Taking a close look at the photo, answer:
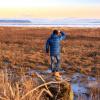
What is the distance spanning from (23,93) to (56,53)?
541cm

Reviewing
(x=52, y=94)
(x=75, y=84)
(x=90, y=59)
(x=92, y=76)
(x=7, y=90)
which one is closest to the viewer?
(x=7, y=90)

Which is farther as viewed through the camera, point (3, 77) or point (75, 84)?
point (75, 84)

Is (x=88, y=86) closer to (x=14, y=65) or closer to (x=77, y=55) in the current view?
(x=14, y=65)

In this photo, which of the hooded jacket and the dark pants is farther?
the dark pants

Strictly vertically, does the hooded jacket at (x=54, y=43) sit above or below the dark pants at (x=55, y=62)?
above

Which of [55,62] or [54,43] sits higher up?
[54,43]

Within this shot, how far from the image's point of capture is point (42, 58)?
971 inches

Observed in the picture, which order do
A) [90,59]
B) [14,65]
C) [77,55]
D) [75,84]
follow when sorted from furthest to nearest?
1. [77,55]
2. [90,59]
3. [14,65]
4. [75,84]

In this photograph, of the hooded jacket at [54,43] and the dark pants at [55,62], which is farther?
the dark pants at [55,62]

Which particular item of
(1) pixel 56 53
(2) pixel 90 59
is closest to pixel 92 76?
(1) pixel 56 53

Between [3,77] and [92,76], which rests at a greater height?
[3,77]

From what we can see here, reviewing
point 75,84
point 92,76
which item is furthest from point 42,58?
point 75,84

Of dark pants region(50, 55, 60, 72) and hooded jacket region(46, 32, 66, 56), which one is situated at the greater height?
hooded jacket region(46, 32, 66, 56)

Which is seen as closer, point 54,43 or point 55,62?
point 54,43
